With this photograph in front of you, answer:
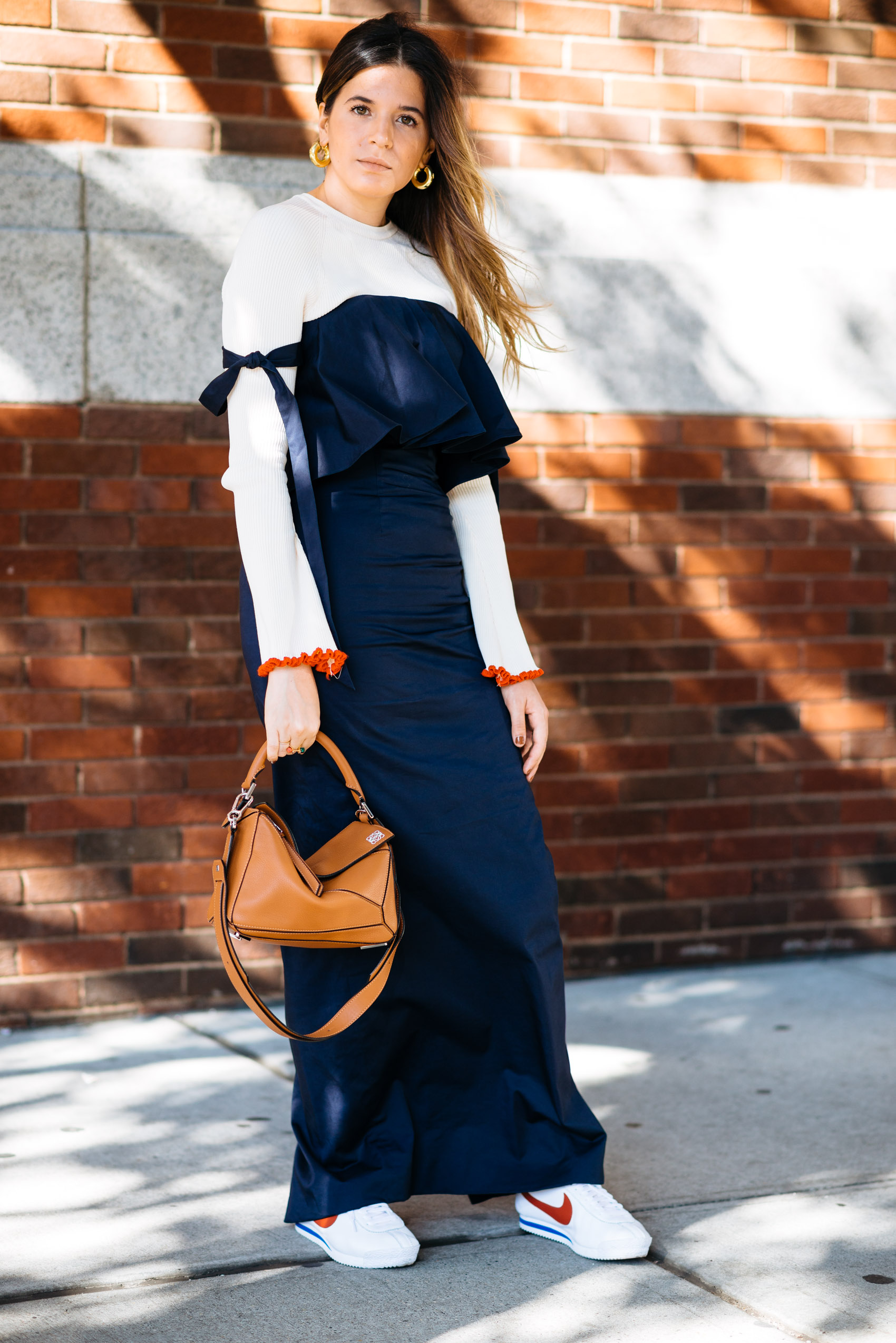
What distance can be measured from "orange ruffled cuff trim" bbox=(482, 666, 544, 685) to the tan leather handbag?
1.36 feet

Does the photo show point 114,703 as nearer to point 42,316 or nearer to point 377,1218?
point 42,316

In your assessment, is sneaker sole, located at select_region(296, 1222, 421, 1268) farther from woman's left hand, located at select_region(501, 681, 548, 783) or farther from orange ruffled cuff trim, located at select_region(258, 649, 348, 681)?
orange ruffled cuff trim, located at select_region(258, 649, 348, 681)

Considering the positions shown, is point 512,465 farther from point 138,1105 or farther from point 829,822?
point 138,1105

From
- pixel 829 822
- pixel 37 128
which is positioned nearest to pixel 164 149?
pixel 37 128

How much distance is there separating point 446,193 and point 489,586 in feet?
2.47

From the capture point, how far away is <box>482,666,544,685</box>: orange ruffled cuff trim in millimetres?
2684

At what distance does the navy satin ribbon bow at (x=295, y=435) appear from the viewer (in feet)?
8.03

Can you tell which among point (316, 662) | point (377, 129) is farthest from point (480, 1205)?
point (377, 129)

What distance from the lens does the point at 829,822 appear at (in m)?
4.67

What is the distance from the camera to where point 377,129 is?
2.55 meters

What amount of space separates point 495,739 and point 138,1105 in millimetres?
1373

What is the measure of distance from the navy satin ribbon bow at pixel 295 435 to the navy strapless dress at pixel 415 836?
19 mm

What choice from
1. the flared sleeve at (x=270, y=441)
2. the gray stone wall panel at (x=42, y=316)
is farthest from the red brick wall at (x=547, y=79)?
the flared sleeve at (x=270, y=441)

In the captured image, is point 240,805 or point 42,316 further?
point 42,316
